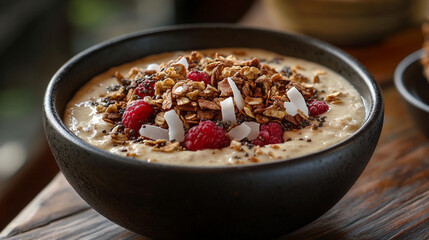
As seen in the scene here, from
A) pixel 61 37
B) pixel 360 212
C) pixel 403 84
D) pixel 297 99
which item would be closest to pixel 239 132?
pixel 297 99

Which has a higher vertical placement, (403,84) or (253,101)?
(253,101)

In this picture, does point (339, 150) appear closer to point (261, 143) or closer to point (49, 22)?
point (261, 143)

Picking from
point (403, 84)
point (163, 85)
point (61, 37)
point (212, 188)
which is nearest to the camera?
point (212, 188)

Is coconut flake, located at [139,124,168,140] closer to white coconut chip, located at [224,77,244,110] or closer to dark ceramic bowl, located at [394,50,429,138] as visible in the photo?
white coconut chip, located at [224,77,244,110]

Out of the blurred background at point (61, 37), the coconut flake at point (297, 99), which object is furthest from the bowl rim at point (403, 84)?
the coconut flake at point (297, 99)

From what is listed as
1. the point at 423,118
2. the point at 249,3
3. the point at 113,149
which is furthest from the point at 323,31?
the point at 249,3

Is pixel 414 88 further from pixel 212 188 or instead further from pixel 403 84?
→ pixel 212 188
